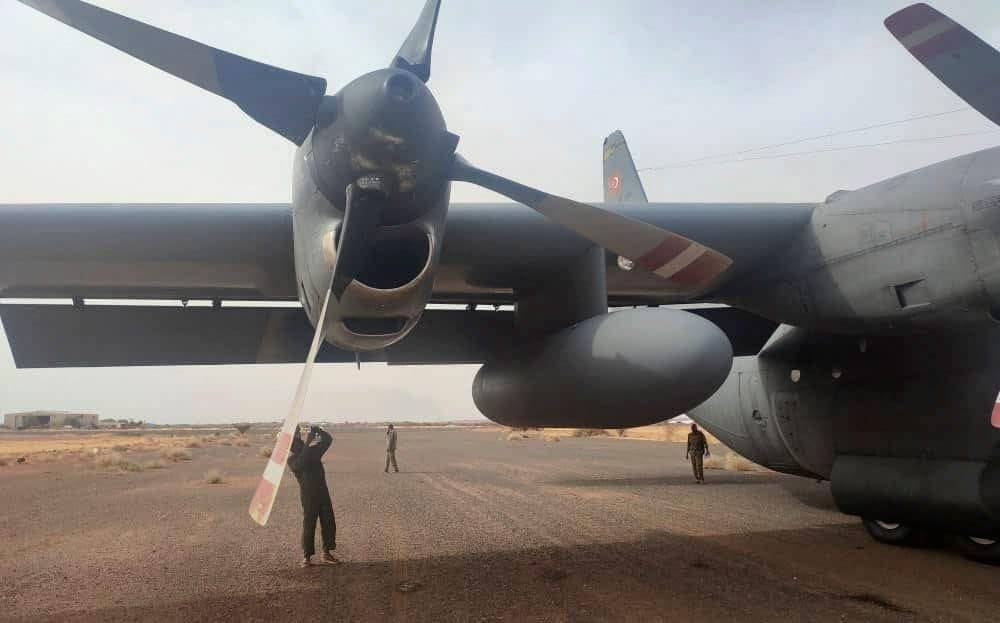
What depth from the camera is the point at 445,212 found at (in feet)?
16.2

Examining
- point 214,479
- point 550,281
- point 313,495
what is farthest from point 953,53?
point 214,479

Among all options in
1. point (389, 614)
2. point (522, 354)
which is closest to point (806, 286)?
point (522, 354)

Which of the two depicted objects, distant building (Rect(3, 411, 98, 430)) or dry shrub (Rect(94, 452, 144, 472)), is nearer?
dry shrub (Rect(94, 452, 144, 472))

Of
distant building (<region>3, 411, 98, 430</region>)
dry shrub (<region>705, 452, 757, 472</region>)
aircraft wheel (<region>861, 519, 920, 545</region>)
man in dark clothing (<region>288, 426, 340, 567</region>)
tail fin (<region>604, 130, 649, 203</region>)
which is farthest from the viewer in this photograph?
distant building (<region>3, 411, 98, 430</region>)

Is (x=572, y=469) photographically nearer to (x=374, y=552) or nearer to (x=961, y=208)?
(x=374, y=552)

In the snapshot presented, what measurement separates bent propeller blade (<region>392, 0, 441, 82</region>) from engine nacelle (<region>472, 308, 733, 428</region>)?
2.63 meters

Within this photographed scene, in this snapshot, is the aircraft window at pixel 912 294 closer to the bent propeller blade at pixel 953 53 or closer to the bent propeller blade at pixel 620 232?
the bent propeller blade at pixel 953 53

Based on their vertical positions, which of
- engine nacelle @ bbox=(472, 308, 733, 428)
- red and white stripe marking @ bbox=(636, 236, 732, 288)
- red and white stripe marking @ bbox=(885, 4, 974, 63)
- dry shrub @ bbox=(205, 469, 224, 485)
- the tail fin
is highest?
the tail fin

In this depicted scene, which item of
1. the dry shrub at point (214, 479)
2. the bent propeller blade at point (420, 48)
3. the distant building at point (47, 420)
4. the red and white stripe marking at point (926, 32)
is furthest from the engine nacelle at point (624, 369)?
the distant building at point (47, 420)

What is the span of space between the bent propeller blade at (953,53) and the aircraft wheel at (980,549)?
432 cm

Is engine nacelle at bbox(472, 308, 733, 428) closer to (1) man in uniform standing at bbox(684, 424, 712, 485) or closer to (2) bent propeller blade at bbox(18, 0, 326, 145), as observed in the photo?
(2) bent propeller blade at bbox(18, 0, 326, 145)

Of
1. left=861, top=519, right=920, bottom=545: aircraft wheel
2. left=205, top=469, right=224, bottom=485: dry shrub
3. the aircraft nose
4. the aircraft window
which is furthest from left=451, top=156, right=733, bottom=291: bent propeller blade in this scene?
left=205, top=469, right=224, bottom=485: dry shrub

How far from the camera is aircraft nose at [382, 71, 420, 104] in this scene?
4.14 metres

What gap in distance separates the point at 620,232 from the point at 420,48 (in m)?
2.03
